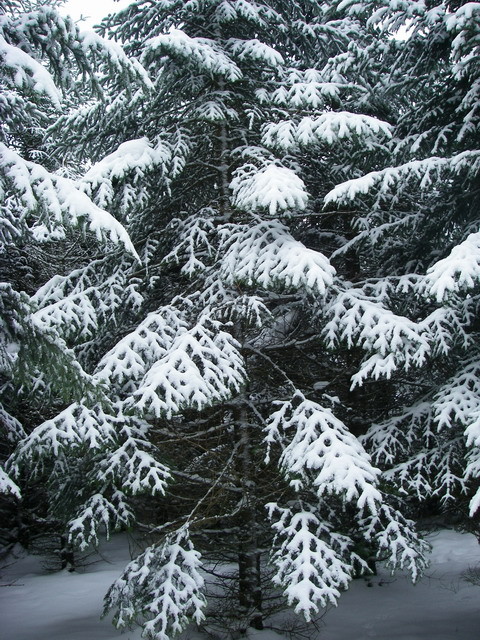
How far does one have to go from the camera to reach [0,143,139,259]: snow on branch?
11.8 ft

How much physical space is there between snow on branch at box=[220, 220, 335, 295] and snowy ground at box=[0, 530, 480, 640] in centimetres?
481

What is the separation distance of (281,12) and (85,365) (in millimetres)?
→ 7516

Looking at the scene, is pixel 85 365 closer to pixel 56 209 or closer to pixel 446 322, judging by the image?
pixel 56 209

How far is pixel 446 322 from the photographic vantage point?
6.36 meters

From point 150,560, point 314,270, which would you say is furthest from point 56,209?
point 150,560

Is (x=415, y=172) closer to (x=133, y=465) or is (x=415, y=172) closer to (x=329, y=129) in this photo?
(x=329, y=129)

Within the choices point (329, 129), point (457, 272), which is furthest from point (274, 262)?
point (457, 272)

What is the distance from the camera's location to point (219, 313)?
22.7 feet

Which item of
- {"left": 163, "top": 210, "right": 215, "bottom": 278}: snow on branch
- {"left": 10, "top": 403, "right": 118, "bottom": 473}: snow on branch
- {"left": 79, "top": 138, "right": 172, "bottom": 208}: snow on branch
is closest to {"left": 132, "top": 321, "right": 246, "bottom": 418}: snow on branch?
{"left": 10, "top": 403, "right": 118, "bottom": 473}: snow on branch

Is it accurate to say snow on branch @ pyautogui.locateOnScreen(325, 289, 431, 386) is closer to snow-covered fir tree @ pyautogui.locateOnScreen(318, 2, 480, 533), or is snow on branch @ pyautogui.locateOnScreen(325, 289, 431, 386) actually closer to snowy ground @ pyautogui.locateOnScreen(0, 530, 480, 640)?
snow-covered fir tree @ pyautogui.locateOnScreen(318, 2, 480, 533)

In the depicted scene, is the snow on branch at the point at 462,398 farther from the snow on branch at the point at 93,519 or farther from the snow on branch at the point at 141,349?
the snow on branch at the point at 93,519

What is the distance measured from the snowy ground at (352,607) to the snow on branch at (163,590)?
2047mm

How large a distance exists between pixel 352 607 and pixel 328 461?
5.28 metres

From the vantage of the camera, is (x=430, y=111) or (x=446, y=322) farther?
(x=430, y=111)
